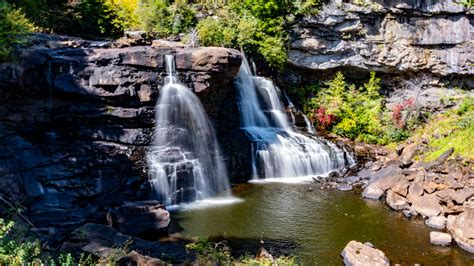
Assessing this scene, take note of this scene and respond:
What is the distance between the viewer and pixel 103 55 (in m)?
16.8

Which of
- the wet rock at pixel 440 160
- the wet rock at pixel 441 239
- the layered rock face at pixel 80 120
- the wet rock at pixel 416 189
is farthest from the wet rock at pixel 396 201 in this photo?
the layered rock face at pixel 80 120

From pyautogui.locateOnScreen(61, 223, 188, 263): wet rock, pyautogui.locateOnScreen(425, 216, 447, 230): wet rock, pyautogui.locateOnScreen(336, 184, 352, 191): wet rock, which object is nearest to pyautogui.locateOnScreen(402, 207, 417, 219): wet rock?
pyautogui.locateOnScreen(425, 216, 447, 230): wet rock

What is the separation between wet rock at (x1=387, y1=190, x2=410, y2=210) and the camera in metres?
16.7

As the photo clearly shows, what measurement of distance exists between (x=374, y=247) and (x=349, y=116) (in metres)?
12.9

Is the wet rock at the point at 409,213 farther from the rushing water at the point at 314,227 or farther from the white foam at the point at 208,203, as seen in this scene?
the white foam at the point at 208,203

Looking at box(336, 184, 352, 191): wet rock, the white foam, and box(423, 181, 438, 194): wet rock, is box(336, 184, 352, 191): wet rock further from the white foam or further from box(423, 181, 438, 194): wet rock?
the white foam

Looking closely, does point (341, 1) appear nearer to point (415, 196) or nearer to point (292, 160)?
point (292, 160)

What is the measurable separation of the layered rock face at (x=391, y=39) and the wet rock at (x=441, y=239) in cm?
1406

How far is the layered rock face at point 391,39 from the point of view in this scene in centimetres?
2486

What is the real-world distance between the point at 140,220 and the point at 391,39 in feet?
60.4

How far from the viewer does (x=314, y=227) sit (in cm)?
1474

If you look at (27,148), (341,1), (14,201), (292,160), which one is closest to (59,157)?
(27,148)

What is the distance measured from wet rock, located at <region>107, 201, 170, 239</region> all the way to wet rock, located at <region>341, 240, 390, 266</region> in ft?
17.7

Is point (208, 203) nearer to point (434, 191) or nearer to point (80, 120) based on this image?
point (80, 120)
